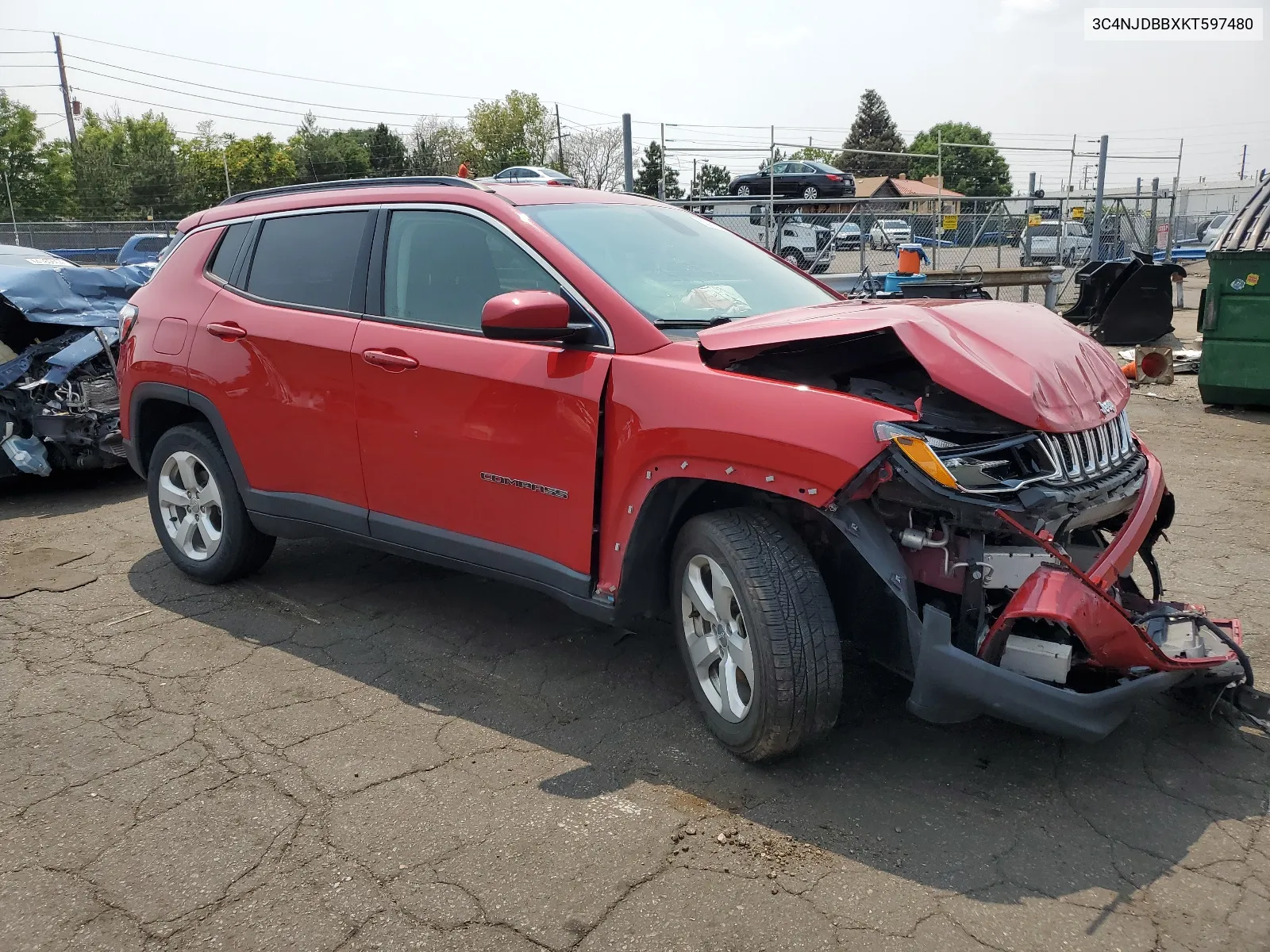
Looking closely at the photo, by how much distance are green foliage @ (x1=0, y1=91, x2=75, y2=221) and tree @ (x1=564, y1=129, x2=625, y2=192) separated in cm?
2871

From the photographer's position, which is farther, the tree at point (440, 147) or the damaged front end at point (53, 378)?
the tree at point (440, 147)

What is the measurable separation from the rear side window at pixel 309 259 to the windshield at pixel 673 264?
2.96ft

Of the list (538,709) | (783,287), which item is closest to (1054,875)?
(538,709)

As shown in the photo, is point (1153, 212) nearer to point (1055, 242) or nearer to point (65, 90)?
point (1055, 242)

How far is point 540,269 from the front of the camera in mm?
3557

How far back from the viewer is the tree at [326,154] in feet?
234

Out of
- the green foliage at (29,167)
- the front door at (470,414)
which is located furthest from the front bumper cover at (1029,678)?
the green foliage at (29,167)

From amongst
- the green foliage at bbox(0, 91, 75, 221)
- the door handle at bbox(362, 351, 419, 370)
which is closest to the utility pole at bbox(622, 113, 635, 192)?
the door handle at bbox(362, 351, 419, 370)

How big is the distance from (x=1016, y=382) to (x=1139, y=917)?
1.40 meters

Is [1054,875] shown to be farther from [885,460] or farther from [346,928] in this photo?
[346,928]

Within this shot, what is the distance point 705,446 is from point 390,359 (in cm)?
148

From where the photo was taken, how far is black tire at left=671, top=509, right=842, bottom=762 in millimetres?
2859

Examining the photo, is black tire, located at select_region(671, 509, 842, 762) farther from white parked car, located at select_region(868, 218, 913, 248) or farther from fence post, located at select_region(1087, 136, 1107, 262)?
A: fence post, located at select_region(1087, 136, 1107, 262)

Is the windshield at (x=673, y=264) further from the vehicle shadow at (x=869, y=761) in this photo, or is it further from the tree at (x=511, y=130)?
the tree at (x=511, y=130)
